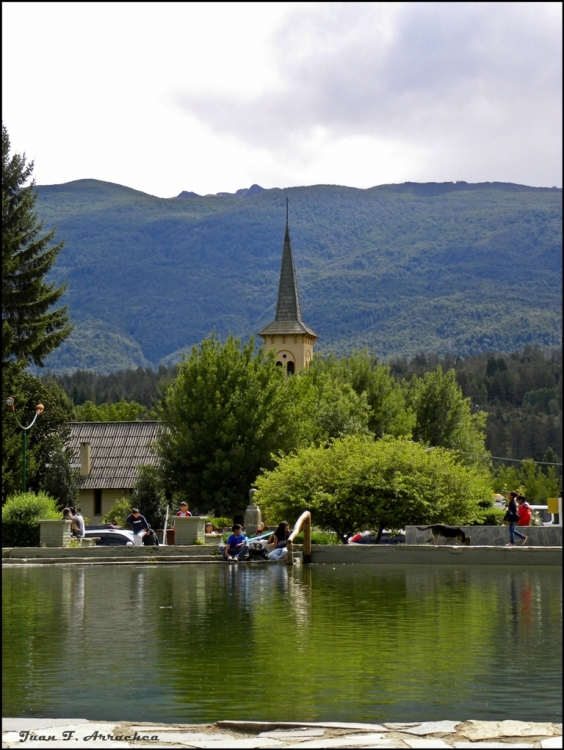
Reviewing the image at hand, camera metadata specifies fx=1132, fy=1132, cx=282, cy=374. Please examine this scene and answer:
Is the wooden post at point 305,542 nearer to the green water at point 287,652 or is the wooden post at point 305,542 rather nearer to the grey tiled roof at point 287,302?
the green water at point 287,652

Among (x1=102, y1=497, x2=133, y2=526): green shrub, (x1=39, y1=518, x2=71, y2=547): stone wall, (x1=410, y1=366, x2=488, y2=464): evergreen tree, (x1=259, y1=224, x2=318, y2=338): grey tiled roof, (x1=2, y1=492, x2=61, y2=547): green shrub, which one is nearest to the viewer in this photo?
(x1=39, y1=518, x2=71, y2=547): stone wall

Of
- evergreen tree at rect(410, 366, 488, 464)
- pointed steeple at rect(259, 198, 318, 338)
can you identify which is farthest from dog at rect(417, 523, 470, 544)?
pointed steeple at rect(259, 198, 318, 338)

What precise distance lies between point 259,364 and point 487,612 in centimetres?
3629

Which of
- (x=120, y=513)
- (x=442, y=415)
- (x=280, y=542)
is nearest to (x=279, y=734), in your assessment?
(x=280, y=542)

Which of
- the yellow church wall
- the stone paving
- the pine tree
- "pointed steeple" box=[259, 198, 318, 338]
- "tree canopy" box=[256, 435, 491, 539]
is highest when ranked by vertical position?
"pointed steeple" box=[259, 198, 318, 338]

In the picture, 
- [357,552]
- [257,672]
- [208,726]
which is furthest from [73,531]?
[208,726]

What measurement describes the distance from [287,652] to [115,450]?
57.9 m

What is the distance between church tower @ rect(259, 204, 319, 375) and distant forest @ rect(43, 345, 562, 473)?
1838 centimetres

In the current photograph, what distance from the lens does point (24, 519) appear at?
30891 mm

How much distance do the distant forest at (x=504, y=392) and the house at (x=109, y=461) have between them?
4282cm

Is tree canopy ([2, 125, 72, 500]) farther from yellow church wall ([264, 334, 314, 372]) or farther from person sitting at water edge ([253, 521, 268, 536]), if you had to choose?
yellow church wall ([264, 334, 314, 372])

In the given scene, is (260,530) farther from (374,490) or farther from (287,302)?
(287,302)

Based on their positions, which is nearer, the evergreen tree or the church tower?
the evergreen tree

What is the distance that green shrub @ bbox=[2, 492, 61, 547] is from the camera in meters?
30.4
